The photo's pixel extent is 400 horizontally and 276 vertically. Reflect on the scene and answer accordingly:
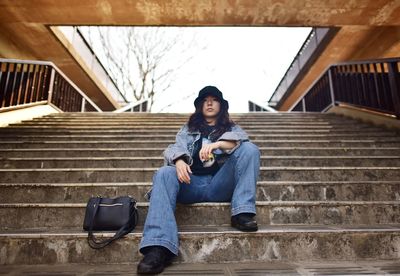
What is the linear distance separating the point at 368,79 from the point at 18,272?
615cm

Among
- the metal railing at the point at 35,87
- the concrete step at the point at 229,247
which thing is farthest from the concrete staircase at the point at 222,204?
the metal railing at the point at 35,87

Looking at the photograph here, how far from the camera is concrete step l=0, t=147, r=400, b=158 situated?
12.5 ft

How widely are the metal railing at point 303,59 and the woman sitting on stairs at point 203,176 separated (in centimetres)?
675

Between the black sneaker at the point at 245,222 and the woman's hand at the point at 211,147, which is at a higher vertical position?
the woman's hand at the point at 211,147

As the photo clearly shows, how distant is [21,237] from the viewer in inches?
76.9

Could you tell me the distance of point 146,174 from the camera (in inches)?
123

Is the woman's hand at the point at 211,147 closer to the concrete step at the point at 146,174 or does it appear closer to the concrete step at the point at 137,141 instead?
the concrete step at the point at 146,174

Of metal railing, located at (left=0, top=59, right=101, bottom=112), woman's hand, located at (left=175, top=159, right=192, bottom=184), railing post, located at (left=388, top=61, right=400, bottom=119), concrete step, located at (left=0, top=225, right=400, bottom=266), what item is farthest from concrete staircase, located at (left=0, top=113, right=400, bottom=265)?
metal railing, located at (left=0, top=59, right=101, bottom=112)

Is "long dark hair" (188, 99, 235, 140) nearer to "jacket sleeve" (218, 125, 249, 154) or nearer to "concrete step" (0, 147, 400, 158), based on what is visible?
"jacket sleeve" (218, 125, 249, 154)

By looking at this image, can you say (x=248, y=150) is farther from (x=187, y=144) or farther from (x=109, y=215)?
(x=109, y=215)

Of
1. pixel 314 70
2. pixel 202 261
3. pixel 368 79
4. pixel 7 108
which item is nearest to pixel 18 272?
pixel 202 261

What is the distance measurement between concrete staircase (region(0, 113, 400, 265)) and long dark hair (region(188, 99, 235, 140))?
0.61m

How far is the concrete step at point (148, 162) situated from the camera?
344 cm

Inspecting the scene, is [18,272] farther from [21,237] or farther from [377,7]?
[377,7]
